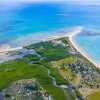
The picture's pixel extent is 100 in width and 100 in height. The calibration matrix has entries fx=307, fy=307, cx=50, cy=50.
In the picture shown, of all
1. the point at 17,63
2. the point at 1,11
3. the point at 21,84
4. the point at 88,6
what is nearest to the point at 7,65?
the point at 17,63

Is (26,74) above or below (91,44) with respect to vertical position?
above

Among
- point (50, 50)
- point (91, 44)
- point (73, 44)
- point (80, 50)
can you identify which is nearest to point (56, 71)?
point (50, 50)

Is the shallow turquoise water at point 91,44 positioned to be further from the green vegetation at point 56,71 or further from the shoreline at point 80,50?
the green vegetation at point 56,71

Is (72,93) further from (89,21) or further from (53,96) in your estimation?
(89,21)

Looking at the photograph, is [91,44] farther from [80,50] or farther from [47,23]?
Result: [47,23]

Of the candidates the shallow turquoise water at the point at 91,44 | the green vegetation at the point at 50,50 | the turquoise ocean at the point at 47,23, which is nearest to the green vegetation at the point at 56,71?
the green vegetation at the point at 50,50

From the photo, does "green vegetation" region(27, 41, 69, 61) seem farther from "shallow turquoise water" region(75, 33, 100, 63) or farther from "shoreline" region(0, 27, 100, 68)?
"shallow turquoise water" region(75, 33, 100, 63)

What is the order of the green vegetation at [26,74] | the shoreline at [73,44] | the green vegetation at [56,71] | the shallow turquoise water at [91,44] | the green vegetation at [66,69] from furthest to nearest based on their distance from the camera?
the shallow turquoise water at [91,44] < the shoreline at [73,44] < the green vegetation at [66,69] < the green vegetation at [56,71] < the green vegetation at [26,74]

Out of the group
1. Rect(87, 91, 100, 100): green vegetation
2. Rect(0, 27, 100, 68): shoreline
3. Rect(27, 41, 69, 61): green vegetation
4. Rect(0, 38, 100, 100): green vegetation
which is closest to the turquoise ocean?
Rect(0, 27, 100, 68): shoreline
